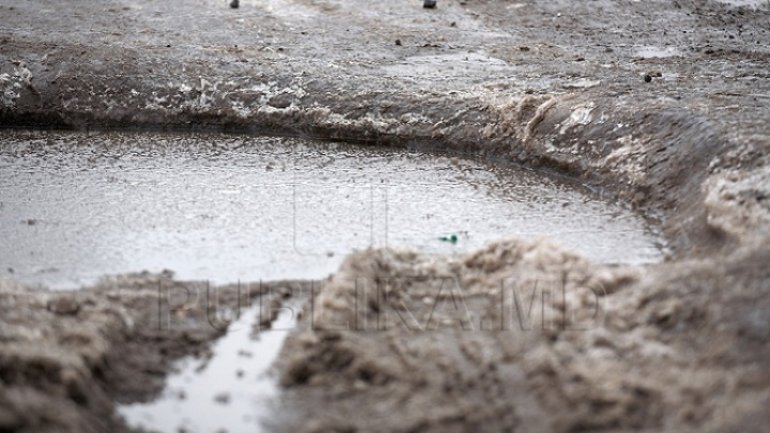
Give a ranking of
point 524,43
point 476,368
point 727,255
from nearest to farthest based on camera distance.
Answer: point 476,368 → point 727,255 → point 524,43

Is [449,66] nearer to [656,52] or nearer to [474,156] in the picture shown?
[474,156]

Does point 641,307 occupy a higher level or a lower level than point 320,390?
higher

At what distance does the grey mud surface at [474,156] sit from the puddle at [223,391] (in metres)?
0.10

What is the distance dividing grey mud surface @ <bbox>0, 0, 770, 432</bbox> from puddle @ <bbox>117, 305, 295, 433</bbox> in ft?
0.31

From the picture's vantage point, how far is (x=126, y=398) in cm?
431

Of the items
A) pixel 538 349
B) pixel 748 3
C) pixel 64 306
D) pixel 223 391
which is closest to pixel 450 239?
pixel 538 349

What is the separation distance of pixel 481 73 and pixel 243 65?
203 cm

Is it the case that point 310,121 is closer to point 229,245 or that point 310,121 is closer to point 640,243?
point 229,245

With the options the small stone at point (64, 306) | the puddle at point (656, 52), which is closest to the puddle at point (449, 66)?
the puddle at point (656, 52)

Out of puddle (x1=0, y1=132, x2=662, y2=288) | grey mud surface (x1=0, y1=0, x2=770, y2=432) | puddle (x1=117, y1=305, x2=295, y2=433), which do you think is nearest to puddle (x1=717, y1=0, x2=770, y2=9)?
grey mud surface (x1=0, y1=0, x2=770, y2=432)

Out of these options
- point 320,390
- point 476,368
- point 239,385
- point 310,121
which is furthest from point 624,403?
point 310,121

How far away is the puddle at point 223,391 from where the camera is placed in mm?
4164

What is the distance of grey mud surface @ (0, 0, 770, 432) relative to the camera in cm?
403

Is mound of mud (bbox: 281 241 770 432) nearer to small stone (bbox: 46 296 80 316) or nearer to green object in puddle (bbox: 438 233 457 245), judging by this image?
green object in puddle (bbox: 438 233 457 245)
